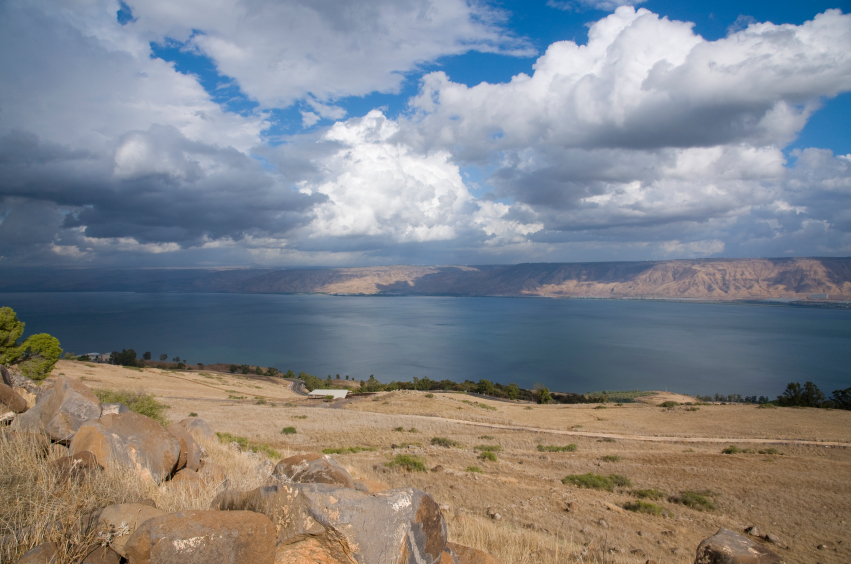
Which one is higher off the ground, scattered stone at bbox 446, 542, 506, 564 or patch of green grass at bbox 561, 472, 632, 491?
scattered stone at bbox 446, 542, 506, 564

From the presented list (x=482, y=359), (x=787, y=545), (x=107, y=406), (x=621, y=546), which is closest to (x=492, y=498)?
(x=621, y=546)

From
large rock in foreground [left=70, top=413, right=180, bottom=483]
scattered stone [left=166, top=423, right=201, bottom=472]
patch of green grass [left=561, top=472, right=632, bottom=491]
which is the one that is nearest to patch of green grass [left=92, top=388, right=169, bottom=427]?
scattered stone [left=166, top=423, right=201, bottom=472]

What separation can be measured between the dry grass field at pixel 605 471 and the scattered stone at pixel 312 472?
2.10 metres

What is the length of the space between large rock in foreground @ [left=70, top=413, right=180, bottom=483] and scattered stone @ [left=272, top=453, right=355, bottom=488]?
1.42m

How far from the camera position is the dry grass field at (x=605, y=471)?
7.65 m

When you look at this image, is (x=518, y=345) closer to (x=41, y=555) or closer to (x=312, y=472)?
(x=312, y=472)

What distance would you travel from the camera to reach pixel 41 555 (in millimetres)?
2717

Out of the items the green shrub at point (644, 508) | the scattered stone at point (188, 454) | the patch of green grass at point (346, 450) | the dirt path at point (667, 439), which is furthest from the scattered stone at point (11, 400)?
the dirt path at point (667, 439)

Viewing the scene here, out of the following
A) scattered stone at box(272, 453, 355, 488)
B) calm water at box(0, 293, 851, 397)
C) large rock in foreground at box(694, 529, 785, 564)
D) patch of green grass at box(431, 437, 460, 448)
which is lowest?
calm water at box(0, 293, 851, 397)

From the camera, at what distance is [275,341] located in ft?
373

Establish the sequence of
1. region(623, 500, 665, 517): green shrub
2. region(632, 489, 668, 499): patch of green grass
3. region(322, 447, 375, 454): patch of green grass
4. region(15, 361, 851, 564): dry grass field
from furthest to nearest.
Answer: region(322, 447, 375, 454): patch of green grass, region(632, 489, 668, 499): patch of green grass, region(623, 500, 665, 517): green shrub, region(15, 361, 851, 564): dry grass field

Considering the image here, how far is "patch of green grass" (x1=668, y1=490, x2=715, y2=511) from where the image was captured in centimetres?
1018

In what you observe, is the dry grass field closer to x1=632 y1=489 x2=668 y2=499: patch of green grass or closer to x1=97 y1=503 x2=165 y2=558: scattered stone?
x1=632 y1=489 x2=668 y2=499: patch of green grass

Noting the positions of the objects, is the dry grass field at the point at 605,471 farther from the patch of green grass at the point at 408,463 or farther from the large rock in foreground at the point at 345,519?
the large rock in foreground at the point at 345,519
